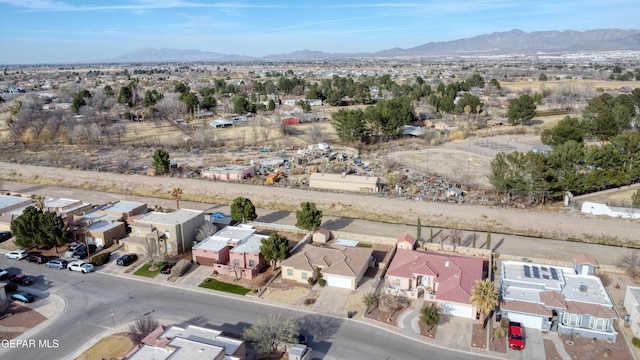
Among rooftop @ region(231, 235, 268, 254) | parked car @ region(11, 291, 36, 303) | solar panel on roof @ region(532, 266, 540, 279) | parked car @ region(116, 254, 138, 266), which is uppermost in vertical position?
rooftop @ region(231, 235, 268, 254)

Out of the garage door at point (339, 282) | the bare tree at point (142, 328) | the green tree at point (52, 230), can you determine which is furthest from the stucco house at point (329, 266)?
the green tree at point (52, 230)

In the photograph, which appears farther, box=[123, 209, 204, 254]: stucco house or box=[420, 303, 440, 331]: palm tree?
box=[123, 209, 204, 254]: stucco house

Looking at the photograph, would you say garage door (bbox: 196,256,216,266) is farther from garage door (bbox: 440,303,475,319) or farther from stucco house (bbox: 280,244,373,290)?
garage door (bbox: 440,303,475,319)

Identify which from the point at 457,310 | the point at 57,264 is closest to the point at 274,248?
the point at 457,310

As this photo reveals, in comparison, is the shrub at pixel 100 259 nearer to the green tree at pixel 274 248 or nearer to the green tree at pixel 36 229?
the green tree at pixel 36 229

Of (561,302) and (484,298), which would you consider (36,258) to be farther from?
(561,302)

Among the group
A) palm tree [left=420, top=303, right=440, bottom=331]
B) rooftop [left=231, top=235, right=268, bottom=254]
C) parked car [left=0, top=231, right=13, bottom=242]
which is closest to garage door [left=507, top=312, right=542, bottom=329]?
palm tree [left=420, top=303, right=440, bottom=331]
